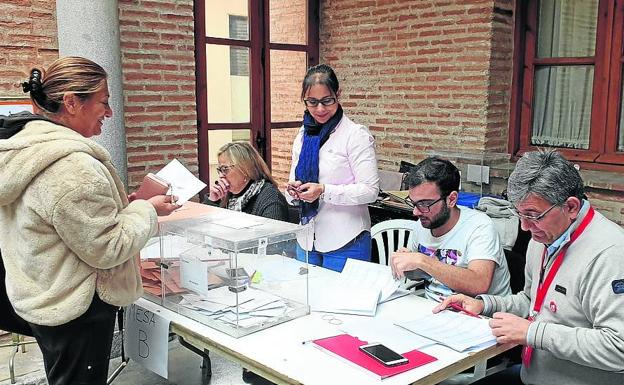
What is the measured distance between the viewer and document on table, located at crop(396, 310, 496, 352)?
1.81 metres

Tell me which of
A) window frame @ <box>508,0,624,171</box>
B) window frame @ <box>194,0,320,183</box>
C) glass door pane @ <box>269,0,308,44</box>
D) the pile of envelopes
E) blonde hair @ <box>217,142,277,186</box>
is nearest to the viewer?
the pile of envelopes

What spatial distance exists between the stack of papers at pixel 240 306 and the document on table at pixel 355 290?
16cm

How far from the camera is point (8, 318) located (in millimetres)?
2057

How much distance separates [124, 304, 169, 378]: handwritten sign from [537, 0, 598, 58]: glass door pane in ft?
11.8

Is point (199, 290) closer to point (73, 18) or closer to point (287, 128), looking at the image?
point (73, 18)

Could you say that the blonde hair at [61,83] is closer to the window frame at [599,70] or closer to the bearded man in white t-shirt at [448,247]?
the bearded man in white t-shirt at [448,247]

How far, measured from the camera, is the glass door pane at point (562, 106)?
4.29 m

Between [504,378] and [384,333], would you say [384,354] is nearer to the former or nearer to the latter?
[384,333]

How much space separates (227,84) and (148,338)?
11.2 ft

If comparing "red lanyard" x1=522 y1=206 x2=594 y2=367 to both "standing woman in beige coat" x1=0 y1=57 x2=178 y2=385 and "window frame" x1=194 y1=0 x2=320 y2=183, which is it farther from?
"window frame" x1=194 y1=0 x2=320 y2=183

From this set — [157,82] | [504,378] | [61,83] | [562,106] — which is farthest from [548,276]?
[157,82]

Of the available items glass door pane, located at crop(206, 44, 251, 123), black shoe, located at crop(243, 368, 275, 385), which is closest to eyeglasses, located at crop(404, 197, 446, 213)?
black shoe, located at crop(243, 368, 275, 385)

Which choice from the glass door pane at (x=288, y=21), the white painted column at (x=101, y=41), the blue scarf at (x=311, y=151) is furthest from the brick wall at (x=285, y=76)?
the blue scarf at (x=311, y=151)

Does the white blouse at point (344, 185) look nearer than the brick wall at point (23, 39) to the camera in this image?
Yes
